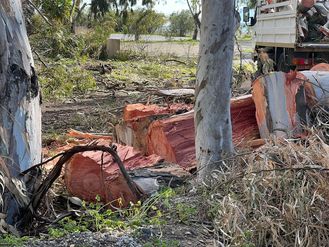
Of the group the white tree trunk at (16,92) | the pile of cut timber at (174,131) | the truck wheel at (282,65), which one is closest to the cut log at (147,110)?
the pile of cut timber at (174,131)

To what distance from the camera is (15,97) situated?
4262mm

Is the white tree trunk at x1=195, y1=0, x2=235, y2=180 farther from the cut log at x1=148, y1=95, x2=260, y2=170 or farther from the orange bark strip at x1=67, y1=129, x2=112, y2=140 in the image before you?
the orange bark strip at x1=67, y1=129, x2=112, y2=140

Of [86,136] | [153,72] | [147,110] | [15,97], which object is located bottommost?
[86,136]

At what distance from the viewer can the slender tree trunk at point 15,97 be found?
4211mm

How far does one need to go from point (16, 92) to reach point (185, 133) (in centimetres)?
217

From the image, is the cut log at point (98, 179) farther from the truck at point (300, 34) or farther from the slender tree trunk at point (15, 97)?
A: the truck at point (300, 34)

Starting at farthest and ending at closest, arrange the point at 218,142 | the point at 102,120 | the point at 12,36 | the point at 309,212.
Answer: the point at 102,120 → the point at 218,142 → the point at 12,36 → the point at 309,212

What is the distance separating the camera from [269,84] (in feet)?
19.5

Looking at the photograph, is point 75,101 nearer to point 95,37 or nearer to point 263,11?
point 263,11

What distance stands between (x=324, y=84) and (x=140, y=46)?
66.0 feet

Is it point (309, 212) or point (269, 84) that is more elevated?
point (269, 84)

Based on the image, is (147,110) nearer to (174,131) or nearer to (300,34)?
(174,131)

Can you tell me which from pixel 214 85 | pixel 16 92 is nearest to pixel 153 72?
pixel 214 85

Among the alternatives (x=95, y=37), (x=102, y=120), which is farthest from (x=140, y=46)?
(x=102, y=120)
